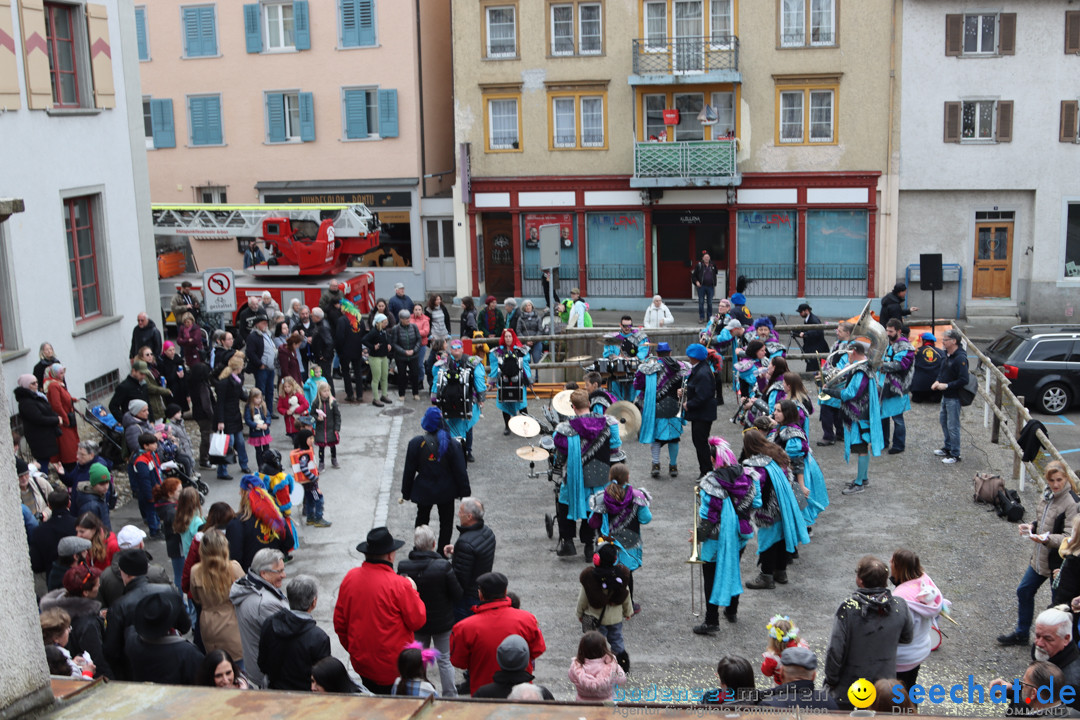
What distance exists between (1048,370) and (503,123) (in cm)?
1733

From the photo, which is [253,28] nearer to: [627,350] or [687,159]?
[687,159]

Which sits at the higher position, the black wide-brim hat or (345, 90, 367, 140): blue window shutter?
(345, 90, 367, 140): blue window shutter

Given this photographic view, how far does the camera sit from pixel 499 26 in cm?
3119

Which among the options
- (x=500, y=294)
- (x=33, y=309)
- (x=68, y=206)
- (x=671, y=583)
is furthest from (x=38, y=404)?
(x=500, y=294)

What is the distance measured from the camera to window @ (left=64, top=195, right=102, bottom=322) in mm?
16891

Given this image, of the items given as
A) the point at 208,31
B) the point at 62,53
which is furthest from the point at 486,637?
the point at 208,31

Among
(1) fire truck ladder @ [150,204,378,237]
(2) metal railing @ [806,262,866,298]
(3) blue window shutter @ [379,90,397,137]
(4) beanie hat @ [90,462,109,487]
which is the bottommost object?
(2) metal railing @ [806,262,866,298]

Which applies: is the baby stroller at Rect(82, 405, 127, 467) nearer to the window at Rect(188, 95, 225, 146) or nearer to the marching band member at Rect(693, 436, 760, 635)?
the marching band member at Rect(693, 436, 760, 635)

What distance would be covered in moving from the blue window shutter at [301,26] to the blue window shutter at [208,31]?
8.46 ft

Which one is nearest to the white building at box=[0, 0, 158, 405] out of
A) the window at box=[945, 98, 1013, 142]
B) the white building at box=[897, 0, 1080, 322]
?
the white building at box=[897, 0, 1080, 322]

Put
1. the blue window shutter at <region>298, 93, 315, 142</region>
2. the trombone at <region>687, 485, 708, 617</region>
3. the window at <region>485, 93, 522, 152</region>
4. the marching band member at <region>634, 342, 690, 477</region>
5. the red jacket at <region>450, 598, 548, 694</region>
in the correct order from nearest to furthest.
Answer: the red jacket at <region>450, 598, 548, 694</region>, the trombone at <region>687, 485, 708, 617</region>, the marching band member at <region>634, 342, 690, 477</region>, the window at <region>485, 93, 522, 152</region>, the blue window shutter at <region>298, 93, 315, 142</region>

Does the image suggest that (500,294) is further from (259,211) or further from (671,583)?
(671,583)

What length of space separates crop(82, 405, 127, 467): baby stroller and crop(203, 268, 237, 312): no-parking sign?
423 cm

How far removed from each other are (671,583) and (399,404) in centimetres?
869
